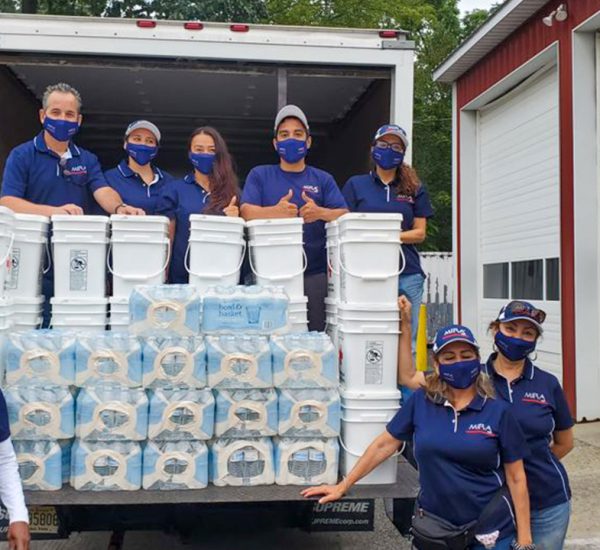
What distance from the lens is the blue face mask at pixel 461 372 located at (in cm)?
309

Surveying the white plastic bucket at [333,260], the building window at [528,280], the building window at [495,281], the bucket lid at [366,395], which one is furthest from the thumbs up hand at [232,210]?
the building window at [495,281]

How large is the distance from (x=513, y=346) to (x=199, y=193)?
2014mm

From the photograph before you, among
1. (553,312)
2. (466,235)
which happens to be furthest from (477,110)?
(553,312)

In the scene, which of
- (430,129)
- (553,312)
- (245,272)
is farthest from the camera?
(430,129)

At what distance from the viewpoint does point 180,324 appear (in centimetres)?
346

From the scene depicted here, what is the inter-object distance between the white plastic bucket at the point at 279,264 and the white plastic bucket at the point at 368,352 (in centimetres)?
42

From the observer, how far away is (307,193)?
14.3 ft

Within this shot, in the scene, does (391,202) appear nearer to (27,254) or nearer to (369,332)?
(369,332)

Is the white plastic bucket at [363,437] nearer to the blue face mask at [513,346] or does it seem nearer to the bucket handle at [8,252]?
the blue face mask at [513,346]

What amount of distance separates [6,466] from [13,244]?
A: 130 centimetres

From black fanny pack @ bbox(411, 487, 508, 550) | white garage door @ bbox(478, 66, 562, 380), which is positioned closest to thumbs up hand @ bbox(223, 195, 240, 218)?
black fanny pack @ bbox(411, 487, 508, 550)

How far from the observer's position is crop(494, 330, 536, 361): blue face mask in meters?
3.24

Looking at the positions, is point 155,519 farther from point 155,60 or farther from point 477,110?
point 477,110

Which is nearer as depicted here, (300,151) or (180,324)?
(180,324)
